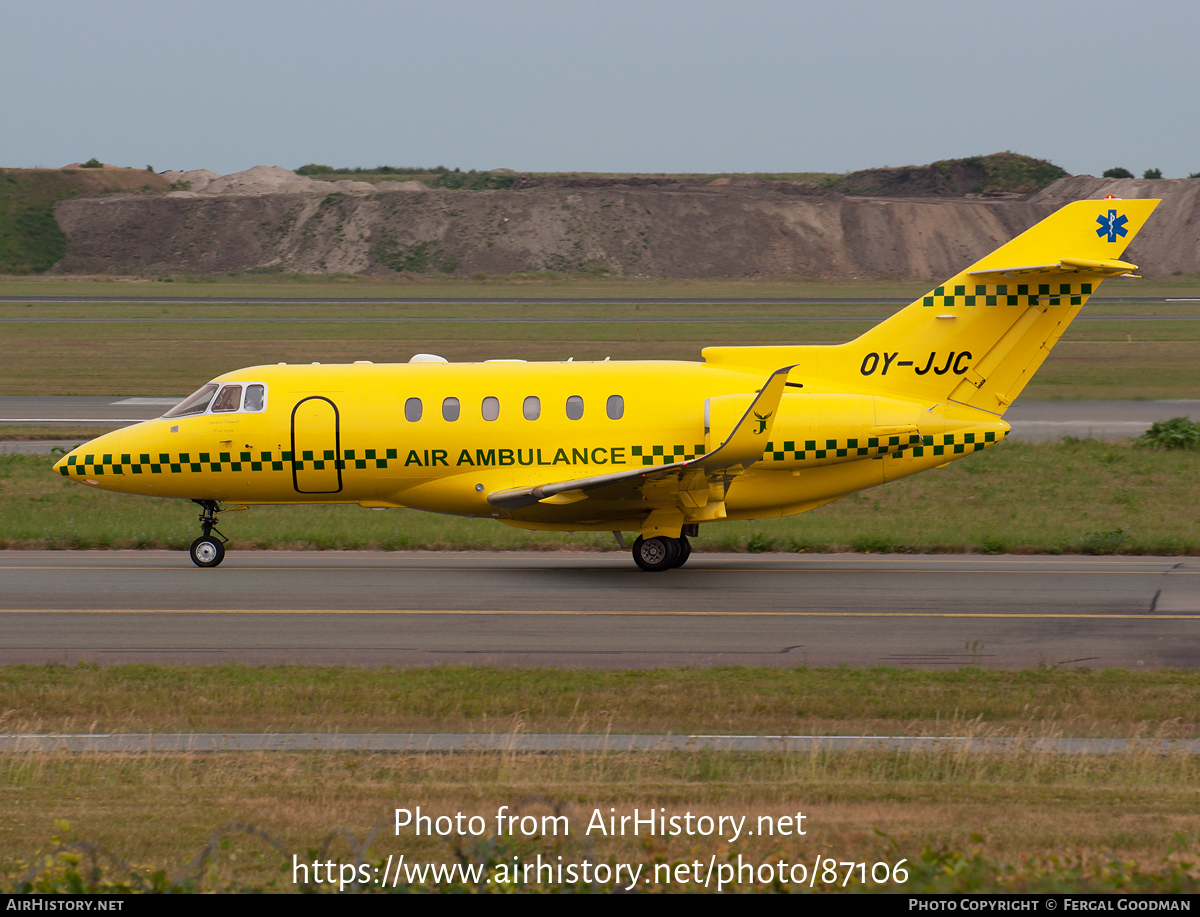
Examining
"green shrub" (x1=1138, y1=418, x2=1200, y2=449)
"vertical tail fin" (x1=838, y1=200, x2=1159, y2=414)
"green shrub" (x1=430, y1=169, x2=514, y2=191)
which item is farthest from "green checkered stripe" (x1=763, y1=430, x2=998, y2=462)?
"green shrub" (x1=430, y1=169, x2=514, y2=191)

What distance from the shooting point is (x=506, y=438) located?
20.8 metres

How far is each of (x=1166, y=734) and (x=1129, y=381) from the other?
28.9 meters

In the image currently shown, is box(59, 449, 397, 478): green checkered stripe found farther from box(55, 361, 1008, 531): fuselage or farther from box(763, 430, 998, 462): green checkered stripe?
box(763, 430, 998, 462): green checkered stripe

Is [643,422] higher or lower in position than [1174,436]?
higher

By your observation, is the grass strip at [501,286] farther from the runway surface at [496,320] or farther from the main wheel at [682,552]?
the main wheel at [682,552]

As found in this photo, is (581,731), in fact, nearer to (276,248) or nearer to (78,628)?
(78,628)

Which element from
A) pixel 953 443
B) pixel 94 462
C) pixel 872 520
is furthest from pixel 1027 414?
pixel 94 462

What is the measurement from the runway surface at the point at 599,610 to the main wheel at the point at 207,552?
0.26 meters

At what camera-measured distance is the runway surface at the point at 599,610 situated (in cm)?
1533

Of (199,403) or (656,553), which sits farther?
(199,403)

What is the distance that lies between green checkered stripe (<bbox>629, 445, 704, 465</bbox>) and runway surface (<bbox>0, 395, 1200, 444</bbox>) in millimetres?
18320

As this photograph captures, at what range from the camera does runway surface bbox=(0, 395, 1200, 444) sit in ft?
120

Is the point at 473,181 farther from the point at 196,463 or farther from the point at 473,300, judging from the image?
the point at 196,463

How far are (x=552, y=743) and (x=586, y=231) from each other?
360 feet
